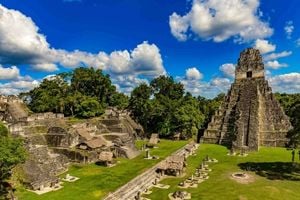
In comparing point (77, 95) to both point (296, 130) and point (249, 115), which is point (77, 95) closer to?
point (249, 115)

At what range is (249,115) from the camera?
5588 centimetres

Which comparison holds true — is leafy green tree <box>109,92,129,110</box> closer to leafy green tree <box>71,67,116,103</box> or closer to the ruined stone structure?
leafy green tree <box>71,67,116,103</box>

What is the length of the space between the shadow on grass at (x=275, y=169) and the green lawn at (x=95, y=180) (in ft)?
45.1

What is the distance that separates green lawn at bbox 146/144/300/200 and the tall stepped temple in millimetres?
4648

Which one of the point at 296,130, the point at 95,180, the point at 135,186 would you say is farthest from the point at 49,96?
the point at 296,130

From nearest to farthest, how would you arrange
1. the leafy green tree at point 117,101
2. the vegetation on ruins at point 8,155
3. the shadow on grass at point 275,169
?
1. the vegetation on ruins at point 8,155
2. the shadow on grass at point 275,169
3. the leafy green tree at point 117,101

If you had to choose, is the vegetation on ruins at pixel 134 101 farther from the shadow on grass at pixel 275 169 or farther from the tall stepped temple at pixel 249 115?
the shadow on grass at pixel 275 169

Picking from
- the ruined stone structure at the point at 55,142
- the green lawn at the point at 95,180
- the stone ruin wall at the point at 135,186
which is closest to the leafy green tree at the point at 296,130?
the stone ruin wall at the point at 135,186

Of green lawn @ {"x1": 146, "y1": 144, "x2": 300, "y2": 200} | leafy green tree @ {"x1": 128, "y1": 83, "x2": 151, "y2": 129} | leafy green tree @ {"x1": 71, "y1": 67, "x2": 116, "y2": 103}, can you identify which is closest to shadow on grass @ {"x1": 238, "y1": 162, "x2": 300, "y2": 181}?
green lawn @ {"x1": 146, "y1": 144, "x2": 300, "y2": 200}

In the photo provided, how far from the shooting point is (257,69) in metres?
61.3

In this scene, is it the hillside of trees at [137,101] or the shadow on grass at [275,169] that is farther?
the hillside of trees at [137,101]

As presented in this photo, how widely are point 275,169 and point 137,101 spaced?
140 ft

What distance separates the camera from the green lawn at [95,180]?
27.8 meters

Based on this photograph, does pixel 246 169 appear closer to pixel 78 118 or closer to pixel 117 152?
pixel 117 152
